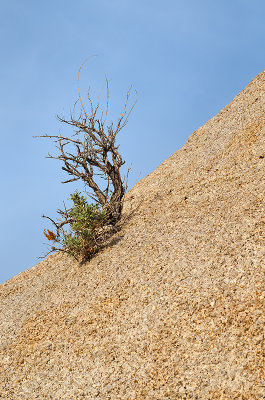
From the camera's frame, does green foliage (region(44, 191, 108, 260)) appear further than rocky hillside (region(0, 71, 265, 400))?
Yes

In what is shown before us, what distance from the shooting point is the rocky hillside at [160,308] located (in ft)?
15.6

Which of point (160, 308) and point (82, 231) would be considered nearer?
point (160, 308)

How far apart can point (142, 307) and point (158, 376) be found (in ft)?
4.54

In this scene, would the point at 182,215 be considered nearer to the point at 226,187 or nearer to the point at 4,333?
the point at 226,187

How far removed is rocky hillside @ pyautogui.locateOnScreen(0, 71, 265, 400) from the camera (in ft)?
15.6

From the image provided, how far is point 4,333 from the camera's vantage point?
24.2 feet

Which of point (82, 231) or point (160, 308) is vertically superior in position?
point (82, 231)

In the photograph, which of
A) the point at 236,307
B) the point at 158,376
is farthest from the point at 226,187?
the point at 158,376

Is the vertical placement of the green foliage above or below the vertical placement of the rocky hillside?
above

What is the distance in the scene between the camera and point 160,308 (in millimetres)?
5895

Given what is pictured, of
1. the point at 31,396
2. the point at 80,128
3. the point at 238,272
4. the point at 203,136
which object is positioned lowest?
the point at 238,272

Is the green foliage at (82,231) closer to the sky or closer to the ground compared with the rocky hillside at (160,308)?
closer to the sky

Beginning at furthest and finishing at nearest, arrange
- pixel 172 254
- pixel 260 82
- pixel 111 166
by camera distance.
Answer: pixel 260 82 < pixel 111 166 < pixel 172 254

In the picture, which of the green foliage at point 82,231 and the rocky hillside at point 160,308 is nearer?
the rocky hillside at point 160,308
